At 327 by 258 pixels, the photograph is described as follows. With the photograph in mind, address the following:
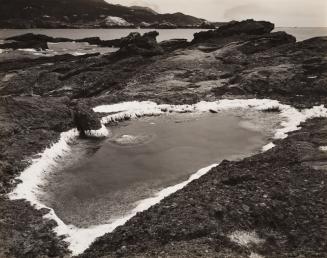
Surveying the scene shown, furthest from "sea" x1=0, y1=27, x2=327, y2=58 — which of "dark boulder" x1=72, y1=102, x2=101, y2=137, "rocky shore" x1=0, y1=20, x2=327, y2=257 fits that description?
"dark boulder" x1=72, y1=102, x2=101, y2=137

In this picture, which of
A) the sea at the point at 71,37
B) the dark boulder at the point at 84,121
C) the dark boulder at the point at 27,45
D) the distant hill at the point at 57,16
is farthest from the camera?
the distant hill at the point at 57,16

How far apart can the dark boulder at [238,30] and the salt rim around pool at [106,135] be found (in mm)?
28121

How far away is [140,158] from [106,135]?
4.88 meters

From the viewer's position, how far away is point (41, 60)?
182 feet

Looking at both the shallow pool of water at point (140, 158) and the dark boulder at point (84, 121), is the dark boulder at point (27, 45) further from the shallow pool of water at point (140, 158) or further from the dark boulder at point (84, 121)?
the shallow pool of water at point (140, 158)

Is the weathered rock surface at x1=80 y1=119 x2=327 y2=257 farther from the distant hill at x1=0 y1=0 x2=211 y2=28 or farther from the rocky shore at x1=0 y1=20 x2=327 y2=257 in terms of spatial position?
the distant hill at x1=0 y1=0 x2=211 y2=28

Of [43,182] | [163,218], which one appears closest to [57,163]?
[43,182]

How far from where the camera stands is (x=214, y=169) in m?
18.5

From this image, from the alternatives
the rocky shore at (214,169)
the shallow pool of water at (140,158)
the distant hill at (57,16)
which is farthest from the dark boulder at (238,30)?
the distant hill at (57,16)

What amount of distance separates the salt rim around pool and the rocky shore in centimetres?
46

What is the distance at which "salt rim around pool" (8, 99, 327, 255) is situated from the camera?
48.4 ft

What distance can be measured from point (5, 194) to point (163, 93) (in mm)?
19625

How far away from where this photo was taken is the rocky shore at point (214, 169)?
1296 cm

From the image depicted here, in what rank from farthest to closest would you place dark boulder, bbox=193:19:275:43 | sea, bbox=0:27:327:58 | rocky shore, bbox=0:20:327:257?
sea, bbox=0:27:327:58 → dark boulder, bbox=193:19:275:43 → rocky shore, bbox=0:20:327:257
